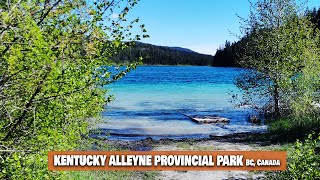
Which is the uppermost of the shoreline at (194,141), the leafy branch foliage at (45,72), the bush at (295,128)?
the leafy branch foliage at (45,72)

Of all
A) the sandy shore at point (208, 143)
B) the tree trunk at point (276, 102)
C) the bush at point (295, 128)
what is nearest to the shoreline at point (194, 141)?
the sandy shore at point (208, 143)

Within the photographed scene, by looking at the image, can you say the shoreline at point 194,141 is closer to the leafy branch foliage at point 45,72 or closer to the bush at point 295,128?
the bush at point 295,128

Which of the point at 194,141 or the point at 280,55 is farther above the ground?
the point at 280,55

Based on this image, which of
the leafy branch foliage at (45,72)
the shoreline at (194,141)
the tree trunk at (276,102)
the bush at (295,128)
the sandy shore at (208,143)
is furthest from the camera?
the tree trunk at (276,102)

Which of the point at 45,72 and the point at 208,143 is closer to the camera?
the point at 45,72

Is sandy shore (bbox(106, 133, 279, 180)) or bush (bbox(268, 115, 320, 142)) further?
sandy shore (bbox(106, 133, 279, 180))

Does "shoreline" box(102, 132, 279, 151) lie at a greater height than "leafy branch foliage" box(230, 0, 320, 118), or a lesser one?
lesser

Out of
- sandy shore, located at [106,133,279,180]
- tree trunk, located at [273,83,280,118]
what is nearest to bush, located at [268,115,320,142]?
sandy shore, located at [106,133,279,180]

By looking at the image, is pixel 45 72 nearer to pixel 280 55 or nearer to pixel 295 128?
pixel 295 128

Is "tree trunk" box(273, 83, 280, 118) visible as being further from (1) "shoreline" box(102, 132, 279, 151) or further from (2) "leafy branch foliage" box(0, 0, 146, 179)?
(2) "leafy branch foliage" box(0, 0, 146, 179)

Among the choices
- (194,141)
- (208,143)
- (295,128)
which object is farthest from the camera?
(194,141)

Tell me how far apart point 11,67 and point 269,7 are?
29.9m

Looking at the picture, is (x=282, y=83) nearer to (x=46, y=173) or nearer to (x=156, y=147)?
(x=156, y=147)

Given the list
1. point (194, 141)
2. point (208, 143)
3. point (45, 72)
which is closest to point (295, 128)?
point (208, 143)
